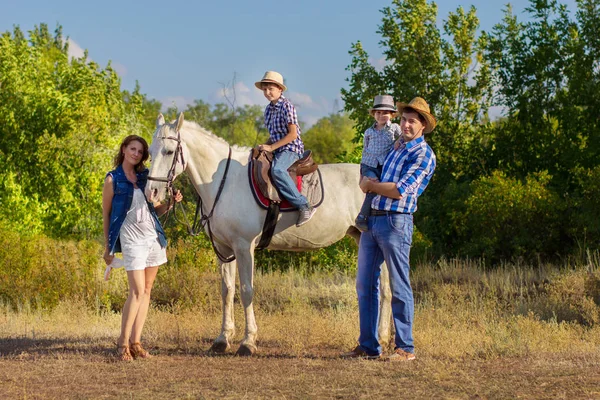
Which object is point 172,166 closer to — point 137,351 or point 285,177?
point 285,177

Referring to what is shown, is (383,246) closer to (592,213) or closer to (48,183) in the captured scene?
(592,213)

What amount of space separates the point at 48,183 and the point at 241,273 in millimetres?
9906

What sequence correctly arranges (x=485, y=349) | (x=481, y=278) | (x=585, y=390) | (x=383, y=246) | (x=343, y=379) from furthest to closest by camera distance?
(x=481, y=278)
(x=485, y=349)
(x=383, y=246)
(x=343, y=379)
(x=585, y=390)

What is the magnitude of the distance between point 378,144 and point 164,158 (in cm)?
228

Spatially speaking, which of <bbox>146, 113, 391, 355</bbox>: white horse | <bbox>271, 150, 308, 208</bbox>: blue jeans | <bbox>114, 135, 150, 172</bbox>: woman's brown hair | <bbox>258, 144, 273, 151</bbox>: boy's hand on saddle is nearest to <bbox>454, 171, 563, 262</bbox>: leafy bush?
<bbox>146, 113, 391, 355</bbox>: white horse

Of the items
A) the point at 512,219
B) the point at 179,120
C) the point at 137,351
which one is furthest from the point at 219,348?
the point at 512,219

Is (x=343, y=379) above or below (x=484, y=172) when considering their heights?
below

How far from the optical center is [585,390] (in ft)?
20.7

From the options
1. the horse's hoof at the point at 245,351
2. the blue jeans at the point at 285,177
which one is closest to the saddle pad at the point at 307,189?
the blue jeans at the point at 285,177

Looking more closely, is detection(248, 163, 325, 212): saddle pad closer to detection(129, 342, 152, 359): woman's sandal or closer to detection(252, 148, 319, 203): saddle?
detection(252, 148, 319, 203): saddle

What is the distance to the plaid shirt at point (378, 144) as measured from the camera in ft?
27.6

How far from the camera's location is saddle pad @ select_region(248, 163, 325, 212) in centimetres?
879

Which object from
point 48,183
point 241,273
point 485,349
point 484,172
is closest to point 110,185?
point 241,273

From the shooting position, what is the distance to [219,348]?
28.8 feet
